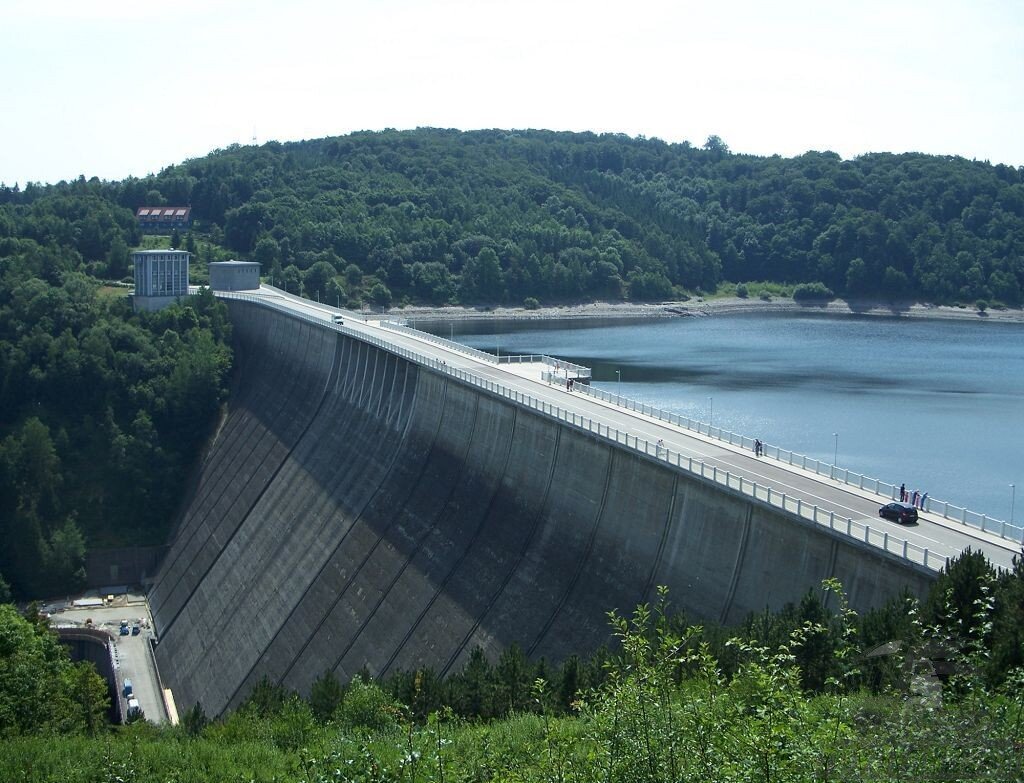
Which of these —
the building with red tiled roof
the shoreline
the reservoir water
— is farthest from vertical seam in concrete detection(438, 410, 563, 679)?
the building with red tiled roof

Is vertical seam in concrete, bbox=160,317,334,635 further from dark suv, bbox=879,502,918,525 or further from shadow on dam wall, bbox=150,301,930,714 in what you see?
dark suv, bbox=879,502,918,525

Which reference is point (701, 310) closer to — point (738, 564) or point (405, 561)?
point (405, 561)

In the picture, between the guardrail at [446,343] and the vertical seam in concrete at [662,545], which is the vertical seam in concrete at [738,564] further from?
the guardrail at [446,343]

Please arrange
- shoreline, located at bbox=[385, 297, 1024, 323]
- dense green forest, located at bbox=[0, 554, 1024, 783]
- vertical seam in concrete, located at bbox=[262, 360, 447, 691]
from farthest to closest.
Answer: shoreline, located at bbox=[385, 297, 1024, 323]
vertical seam in concrete, located at bbox=[262, 360, 447, 691]
dense green forest, located at bbox=[0, 554, 1024, 783]

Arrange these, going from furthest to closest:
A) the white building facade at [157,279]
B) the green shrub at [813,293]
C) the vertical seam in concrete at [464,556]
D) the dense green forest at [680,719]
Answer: the green shrub at [813,293] < the white building facade at [157,279] < the vertical seam in concrete at [464,556] < the dense green forest at [680,719]

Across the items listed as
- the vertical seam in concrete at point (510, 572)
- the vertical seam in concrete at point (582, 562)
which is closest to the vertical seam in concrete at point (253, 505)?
the vertical seam in concrete at point (510, 572)

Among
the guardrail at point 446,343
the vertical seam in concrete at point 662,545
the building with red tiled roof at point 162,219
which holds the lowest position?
the vertical seam in concrete at point 662,545
